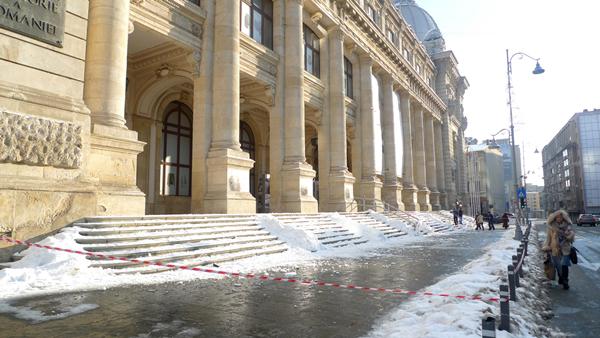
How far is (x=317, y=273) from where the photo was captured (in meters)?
8.84

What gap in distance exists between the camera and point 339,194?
23.8m

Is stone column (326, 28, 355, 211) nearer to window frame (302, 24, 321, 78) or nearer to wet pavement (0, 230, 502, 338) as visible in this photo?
window frame (302, 24, 321, 78)

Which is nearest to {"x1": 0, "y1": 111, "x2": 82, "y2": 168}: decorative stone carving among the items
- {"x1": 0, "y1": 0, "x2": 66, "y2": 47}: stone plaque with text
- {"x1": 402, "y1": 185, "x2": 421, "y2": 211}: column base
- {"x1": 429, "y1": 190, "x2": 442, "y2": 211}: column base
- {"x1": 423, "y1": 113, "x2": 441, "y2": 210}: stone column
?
{"x1": 0, "y1": 0, "x2": 66, "y2": 47}: stone plaque with text

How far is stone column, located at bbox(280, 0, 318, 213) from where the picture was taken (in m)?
19.7

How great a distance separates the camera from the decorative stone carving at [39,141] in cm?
834

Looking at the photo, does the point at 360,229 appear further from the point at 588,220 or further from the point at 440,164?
the point at 588,220

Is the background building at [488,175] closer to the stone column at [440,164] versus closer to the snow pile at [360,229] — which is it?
the stone column at [440,164]

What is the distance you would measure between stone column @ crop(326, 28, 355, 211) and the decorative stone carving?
16.2 metres

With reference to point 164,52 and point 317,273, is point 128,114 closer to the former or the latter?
point 164,52

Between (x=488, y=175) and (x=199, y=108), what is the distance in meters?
93.0

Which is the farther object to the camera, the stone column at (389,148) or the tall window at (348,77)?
the stone column at (389,148)

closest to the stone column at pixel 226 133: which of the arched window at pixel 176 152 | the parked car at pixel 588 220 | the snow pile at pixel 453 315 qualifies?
the arched window at pixel 176 152

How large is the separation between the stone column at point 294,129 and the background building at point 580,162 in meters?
76.4

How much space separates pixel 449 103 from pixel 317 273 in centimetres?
5130
